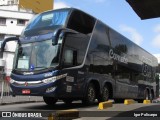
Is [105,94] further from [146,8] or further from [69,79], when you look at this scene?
[146,8]

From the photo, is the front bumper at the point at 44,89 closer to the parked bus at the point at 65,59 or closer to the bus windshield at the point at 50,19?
the parked bus at the point at 65,59

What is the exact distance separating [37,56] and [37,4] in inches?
2466

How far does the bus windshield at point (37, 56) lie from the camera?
41.2 ft

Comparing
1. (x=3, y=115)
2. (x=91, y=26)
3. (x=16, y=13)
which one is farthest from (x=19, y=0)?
(x=3, y=115)

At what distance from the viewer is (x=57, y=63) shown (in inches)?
490

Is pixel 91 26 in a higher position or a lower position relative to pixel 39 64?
higher

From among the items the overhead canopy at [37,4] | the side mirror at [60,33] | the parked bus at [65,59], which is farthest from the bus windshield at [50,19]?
the overhead canopy at [37,4]

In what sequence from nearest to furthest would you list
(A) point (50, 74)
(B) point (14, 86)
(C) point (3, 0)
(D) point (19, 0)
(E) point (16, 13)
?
(A) point (50, 74), (B) point (14, 86), (E) point (16, 13), (D) point (19, 0), (C) point (3, 0)

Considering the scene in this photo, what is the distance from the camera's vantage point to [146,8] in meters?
12.2

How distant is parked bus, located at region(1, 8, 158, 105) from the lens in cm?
1247

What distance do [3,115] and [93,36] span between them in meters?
6.23

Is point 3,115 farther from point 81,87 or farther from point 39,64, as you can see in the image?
point 81,87

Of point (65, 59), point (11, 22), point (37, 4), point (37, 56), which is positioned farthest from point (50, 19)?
point (37, 4)

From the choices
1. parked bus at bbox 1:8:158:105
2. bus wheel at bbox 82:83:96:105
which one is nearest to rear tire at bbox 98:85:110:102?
parked bus at bbox 1:8:158:105
